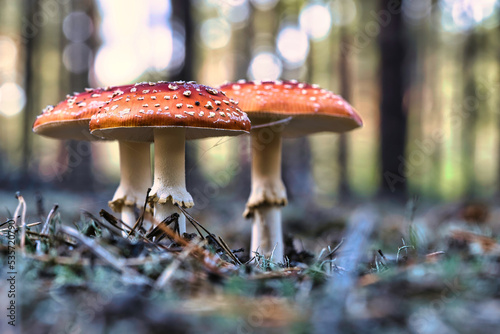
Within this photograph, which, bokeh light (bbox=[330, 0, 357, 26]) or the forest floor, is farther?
bokeh light (bbox=[330, 0, 357, 26])

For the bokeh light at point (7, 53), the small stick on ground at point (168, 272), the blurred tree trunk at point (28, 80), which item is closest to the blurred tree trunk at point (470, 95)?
the small stick on ground at point (168, 272)

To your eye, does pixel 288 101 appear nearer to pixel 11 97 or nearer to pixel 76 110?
pixel 76 110

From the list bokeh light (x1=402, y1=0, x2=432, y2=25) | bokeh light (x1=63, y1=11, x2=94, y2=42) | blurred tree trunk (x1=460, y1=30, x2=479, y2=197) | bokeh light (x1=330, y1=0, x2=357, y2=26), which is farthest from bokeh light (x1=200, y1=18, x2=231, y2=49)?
blurred tree trunk (x1=460, y1=30, x2=479, y2=197)

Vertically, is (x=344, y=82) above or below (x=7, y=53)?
below

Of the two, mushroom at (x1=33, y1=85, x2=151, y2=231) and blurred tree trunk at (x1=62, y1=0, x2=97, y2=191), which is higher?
mushroom at (x1=33, y1=85, x2=151, y2=231)

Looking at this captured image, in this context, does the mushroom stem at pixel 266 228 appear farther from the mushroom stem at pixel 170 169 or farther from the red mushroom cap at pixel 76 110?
the red mushroom cap at pixel 76 110

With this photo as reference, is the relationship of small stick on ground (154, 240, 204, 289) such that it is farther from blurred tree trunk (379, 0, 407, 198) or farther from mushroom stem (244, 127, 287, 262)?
blurred tree trunk (379, 0, 407, 198)

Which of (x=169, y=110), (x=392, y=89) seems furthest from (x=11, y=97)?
(x=169, y=110)
